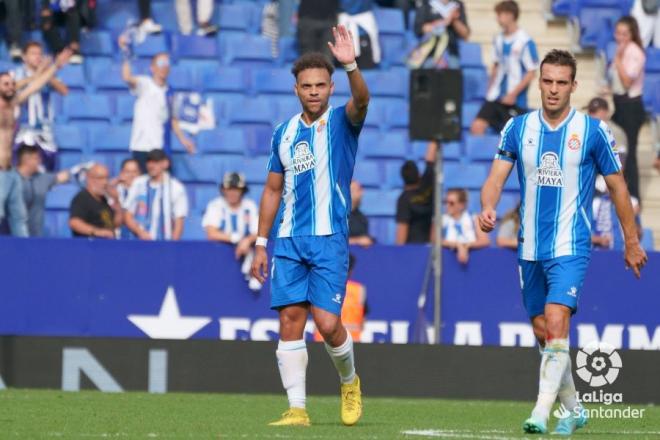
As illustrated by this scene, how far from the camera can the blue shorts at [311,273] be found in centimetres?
892

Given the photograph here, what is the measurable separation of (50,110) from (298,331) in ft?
31.8

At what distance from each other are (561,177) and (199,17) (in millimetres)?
11134

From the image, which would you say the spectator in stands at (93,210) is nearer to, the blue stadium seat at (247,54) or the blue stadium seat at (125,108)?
the blue stadium seat at (125,108)

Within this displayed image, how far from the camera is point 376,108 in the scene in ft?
61.0

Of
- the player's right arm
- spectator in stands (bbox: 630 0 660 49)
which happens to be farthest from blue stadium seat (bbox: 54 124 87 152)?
the player's right arm

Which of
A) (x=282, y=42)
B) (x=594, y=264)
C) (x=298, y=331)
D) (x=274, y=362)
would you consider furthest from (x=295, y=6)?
(x=298, y=331)

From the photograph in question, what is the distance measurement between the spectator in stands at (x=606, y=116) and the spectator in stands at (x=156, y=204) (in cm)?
412

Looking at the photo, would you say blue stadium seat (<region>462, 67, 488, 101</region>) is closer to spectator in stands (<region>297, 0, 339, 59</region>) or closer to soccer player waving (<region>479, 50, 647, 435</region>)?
spectator in stands (<region>297, 0, 339, 59</region>)

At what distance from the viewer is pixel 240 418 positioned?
978 centimetres

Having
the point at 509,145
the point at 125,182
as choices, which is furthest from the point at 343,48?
the point at 125,182

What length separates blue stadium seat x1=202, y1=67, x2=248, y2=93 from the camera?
18688mm

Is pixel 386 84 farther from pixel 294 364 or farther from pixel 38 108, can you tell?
pixel 294 364

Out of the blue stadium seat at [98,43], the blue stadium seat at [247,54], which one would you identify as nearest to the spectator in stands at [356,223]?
the blue stadium seat at [247,54]

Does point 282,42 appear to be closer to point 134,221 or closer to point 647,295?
point 134,221
